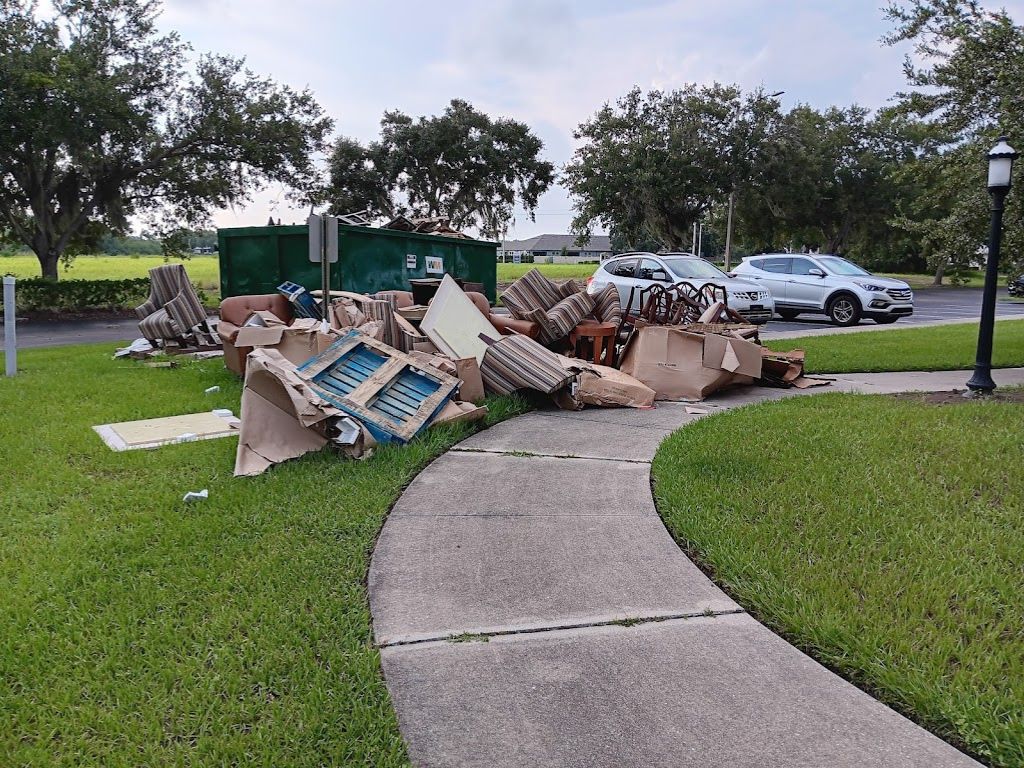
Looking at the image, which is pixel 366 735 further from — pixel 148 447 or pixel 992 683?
pixel 148 447

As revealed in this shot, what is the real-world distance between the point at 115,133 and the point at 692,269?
54.4ft

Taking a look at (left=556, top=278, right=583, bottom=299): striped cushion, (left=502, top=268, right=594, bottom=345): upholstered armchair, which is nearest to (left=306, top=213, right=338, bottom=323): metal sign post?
(left=502, top=268, right=594, bottom=345): upholstered armchair

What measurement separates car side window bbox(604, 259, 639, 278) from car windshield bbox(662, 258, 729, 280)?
69cm

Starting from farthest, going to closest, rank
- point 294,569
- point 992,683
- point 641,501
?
point 641,501 → point 294,569 → point 992,683

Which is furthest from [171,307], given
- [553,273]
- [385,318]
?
[553,273]

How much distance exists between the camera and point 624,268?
54.8 feet

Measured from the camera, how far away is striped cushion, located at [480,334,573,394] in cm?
A: 753

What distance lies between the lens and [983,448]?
18.4 ft

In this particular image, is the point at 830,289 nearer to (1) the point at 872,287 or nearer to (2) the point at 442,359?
(1) the point at 872,287

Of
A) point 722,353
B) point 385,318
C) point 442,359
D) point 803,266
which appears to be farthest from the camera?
point 803,266

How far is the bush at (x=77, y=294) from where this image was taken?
21.3 metres

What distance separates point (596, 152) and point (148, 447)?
3156cm

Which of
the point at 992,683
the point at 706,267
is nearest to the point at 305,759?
the point at 992,683

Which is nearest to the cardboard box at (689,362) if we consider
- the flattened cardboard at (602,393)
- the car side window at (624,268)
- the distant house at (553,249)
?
the flattened cardboard at (602,393)
